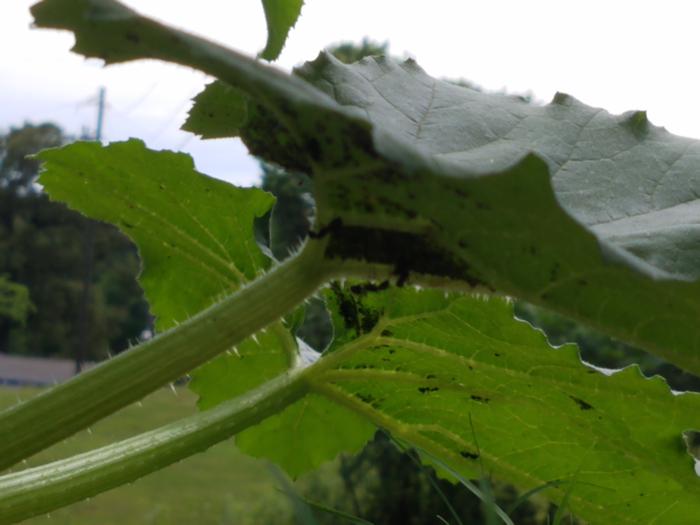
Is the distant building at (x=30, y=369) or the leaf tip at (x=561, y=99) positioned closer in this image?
the leaf tip at (x=561, y=99)

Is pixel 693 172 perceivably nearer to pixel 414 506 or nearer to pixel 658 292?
pixel 658 292

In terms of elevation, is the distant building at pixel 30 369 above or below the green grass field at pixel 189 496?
below

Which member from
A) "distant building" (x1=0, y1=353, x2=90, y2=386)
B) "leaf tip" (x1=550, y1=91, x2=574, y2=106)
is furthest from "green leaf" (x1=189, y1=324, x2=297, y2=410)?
"distant building" (x1=0, y1=353, x2=90, y2=386)

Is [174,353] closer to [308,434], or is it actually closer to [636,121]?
[636,121]

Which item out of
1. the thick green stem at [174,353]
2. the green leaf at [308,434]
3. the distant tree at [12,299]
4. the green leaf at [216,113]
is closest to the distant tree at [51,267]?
the distant tree at [12,299]

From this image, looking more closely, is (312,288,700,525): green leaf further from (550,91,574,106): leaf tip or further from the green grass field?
the green grass field

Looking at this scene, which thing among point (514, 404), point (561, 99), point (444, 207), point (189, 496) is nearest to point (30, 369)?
point (189, 496)

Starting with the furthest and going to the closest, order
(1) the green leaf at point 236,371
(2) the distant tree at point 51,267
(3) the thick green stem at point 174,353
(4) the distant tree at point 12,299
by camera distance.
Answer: (2) the distant tree at point 51,267 < (4) the distant tree at point 12,299 < (1) the green leaf at point 236,371 < (3) the thick green stem at point 174,353

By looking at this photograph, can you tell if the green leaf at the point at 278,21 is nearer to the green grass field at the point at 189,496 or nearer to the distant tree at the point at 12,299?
the green grass field at the point at 189,496

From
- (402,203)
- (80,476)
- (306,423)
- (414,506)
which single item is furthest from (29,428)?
(414,506)
